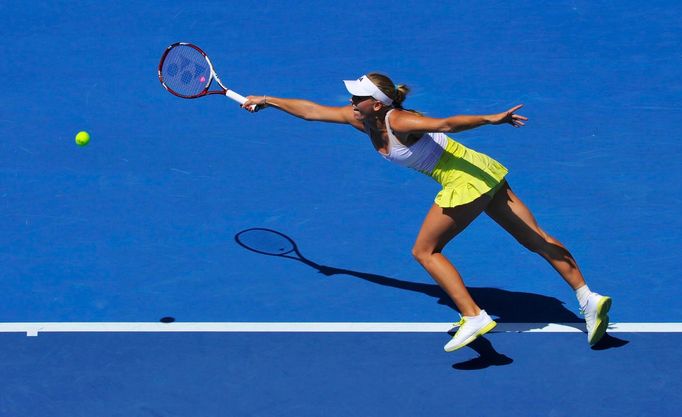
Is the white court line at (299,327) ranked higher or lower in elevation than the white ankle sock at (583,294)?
lower

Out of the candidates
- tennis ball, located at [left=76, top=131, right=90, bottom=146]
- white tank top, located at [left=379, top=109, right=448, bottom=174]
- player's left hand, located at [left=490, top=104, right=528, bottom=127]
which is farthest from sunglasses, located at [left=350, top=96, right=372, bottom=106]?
tennis ball, located at [left=76, top=131, right=90, bottom=146]

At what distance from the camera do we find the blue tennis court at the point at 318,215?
25.4ft

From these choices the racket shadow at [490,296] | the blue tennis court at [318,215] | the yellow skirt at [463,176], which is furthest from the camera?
the racket shadow at [490,296]

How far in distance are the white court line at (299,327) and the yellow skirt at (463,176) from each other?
1.05 metres

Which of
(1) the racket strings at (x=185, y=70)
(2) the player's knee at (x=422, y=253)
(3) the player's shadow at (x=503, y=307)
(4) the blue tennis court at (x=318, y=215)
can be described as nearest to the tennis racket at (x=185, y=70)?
(1) the racket strings at (x=185, y=70)

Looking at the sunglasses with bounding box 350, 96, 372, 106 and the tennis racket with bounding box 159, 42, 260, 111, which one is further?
the tennis racket with bounding box 159, 42, 260, 111

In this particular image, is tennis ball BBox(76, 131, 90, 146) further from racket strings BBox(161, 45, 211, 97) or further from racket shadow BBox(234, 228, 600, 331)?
racket shadow BBox(234, 228, 600, 331)

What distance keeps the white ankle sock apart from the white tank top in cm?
137

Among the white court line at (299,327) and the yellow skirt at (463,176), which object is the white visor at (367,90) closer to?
the yellow skirt at (463,176)

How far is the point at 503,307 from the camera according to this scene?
867 centimetres

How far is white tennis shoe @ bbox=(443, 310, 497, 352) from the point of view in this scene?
7738 millimetres

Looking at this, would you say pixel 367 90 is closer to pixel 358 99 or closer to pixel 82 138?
pixel 358 99
